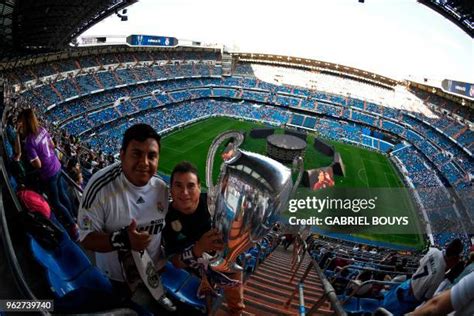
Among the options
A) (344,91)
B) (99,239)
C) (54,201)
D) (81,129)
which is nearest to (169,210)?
(99,239)

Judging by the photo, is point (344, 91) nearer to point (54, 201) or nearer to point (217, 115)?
point (217, 115)

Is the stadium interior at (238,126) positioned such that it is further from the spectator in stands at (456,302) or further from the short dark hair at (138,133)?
the short dark hair at (138,133)

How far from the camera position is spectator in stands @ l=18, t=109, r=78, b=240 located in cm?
194

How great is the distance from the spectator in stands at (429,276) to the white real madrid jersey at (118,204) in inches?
64.1

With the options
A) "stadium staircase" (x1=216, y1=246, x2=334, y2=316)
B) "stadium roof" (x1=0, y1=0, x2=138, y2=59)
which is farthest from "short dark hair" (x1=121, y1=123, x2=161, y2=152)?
"stadium roof" (x1=0, y1=0, x2=138, y2=59)

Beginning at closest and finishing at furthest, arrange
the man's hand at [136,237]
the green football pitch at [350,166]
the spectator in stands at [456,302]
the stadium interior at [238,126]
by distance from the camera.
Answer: the spectator in stands at [456,302] < the man's hand at [136,237] < the stadium interior at [238,126] < the green football pitch at [350,166]

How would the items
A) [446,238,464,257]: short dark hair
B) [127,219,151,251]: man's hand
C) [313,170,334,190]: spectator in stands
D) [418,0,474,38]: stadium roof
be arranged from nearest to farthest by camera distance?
1. [127,219,151,251]: man's hand
2. [446,238,464,257]: short dark hair
3. [418,0,474,38]: stadium roof
4. [313,170,334,190]: spectator in stands

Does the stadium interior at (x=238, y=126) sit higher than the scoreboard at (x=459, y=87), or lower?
lower

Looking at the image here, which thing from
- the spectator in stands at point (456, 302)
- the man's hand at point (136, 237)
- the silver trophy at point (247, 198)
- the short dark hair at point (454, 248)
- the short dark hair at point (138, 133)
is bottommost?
the short dark hair at point (454, 248)

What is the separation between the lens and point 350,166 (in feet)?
58.1

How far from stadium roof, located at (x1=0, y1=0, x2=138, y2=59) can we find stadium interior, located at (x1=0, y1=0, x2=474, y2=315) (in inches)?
1.4

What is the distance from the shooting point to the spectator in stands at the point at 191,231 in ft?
4.02

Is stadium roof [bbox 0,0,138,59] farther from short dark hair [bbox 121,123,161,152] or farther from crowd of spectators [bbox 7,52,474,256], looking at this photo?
short dark hair [bbox 121,123,161,152]

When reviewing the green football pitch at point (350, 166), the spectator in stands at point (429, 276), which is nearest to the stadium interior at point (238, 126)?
the green football pitch at point (350, 166)
